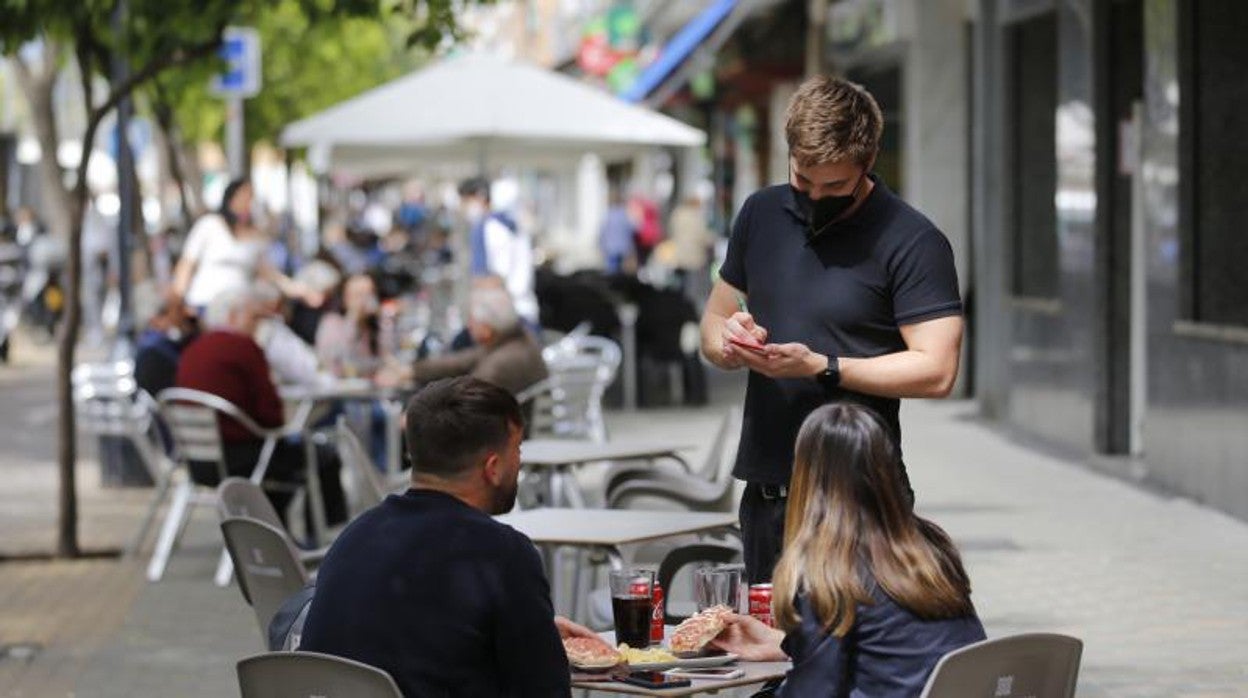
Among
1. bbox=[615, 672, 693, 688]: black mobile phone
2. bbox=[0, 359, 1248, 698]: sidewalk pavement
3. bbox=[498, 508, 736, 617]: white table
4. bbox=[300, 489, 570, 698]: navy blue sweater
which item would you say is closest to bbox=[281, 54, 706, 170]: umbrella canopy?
bbox=[0, 359, 1248, 698]: sidewalk pavement

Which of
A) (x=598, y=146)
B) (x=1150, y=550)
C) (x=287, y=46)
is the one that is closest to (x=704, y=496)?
(x=1150, y=550)

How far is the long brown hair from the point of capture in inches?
189

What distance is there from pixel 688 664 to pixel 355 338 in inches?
423

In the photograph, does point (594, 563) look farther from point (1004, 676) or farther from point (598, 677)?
point (1004, 676)

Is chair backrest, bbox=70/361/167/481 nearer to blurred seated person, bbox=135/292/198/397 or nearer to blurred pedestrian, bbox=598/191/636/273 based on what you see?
blurred seated person, bbox=135/292/198/397

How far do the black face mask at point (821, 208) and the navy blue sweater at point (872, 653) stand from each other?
1.21m

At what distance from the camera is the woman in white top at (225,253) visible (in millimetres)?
17188

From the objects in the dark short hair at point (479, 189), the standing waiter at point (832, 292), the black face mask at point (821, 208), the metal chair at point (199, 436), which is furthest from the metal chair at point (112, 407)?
the black face mask at point (821, 208)

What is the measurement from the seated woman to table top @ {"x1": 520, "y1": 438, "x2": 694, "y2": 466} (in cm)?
527

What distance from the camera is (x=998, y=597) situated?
1061 centimetres

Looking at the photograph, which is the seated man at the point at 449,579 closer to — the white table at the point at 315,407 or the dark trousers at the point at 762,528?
the dark trousers at the point at 762,528

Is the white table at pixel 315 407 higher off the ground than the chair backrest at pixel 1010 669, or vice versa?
the chair backrest at pixel 1010 669

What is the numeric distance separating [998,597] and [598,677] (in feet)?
18.6

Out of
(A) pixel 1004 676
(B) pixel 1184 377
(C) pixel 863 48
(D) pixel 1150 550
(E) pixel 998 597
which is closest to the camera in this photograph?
(A) pixel 1004 676
